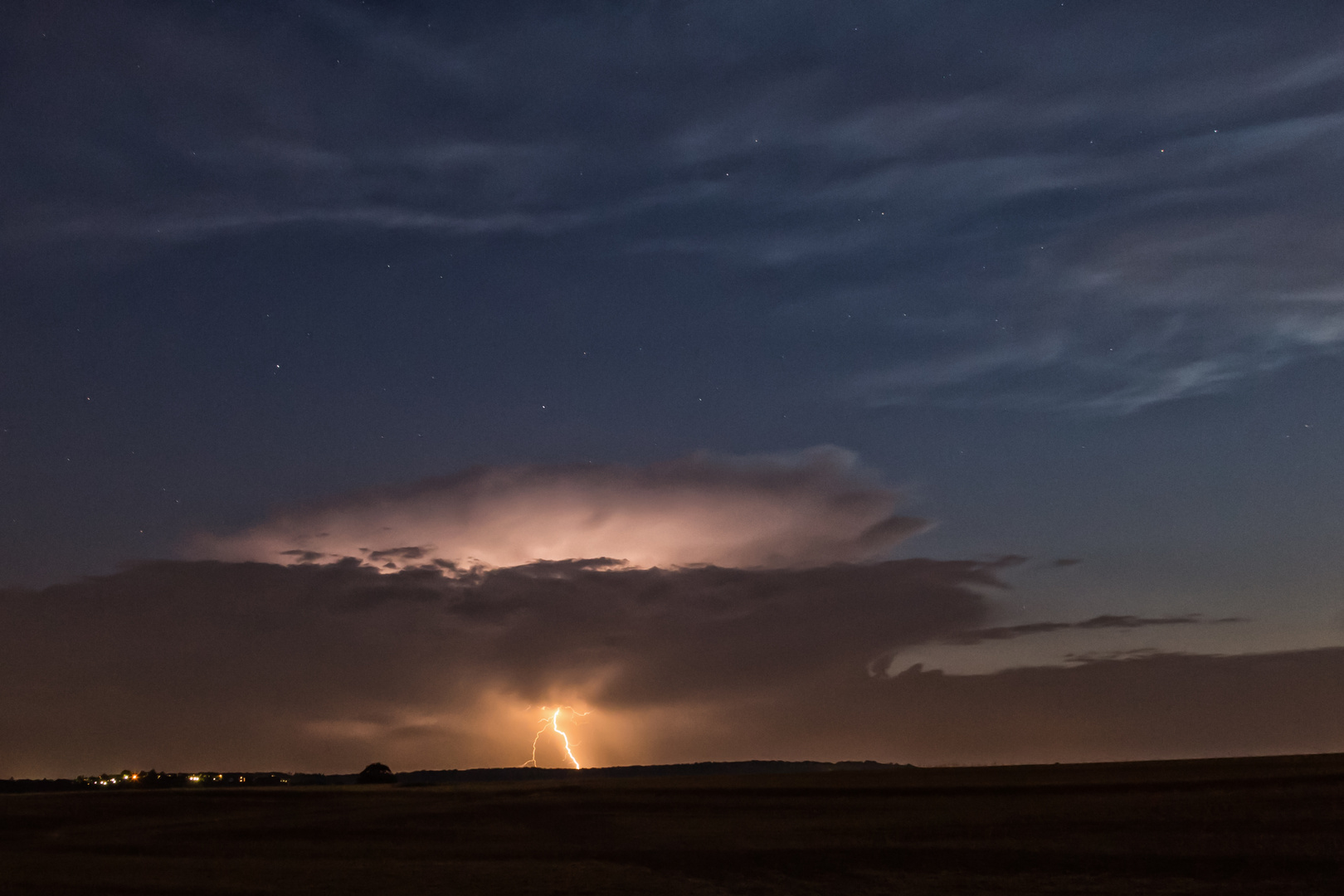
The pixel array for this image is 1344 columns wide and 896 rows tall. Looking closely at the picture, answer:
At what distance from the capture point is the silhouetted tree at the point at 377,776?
14688 cm

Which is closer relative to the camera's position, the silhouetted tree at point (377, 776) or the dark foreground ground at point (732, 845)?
the dark foreground ground at point (732, 845)

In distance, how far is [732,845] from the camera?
41125 mm

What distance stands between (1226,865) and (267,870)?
100ft

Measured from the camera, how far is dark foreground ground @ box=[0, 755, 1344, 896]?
30.4m

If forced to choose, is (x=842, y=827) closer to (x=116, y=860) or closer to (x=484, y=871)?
(x=484, y=871)

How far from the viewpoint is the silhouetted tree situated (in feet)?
482

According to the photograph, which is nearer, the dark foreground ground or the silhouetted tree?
the dark foreground ground

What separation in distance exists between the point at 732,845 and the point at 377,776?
394 feet

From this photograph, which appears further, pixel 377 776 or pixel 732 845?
pixel 377 776

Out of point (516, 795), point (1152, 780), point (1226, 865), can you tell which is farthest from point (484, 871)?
point (1152, 780)

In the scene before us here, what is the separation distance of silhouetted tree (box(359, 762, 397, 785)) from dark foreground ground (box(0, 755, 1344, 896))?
73.8 meters

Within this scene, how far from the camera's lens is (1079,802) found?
57906mm

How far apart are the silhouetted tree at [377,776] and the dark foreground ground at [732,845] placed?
73756mm

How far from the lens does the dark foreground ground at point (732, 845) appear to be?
3041 centimetres
